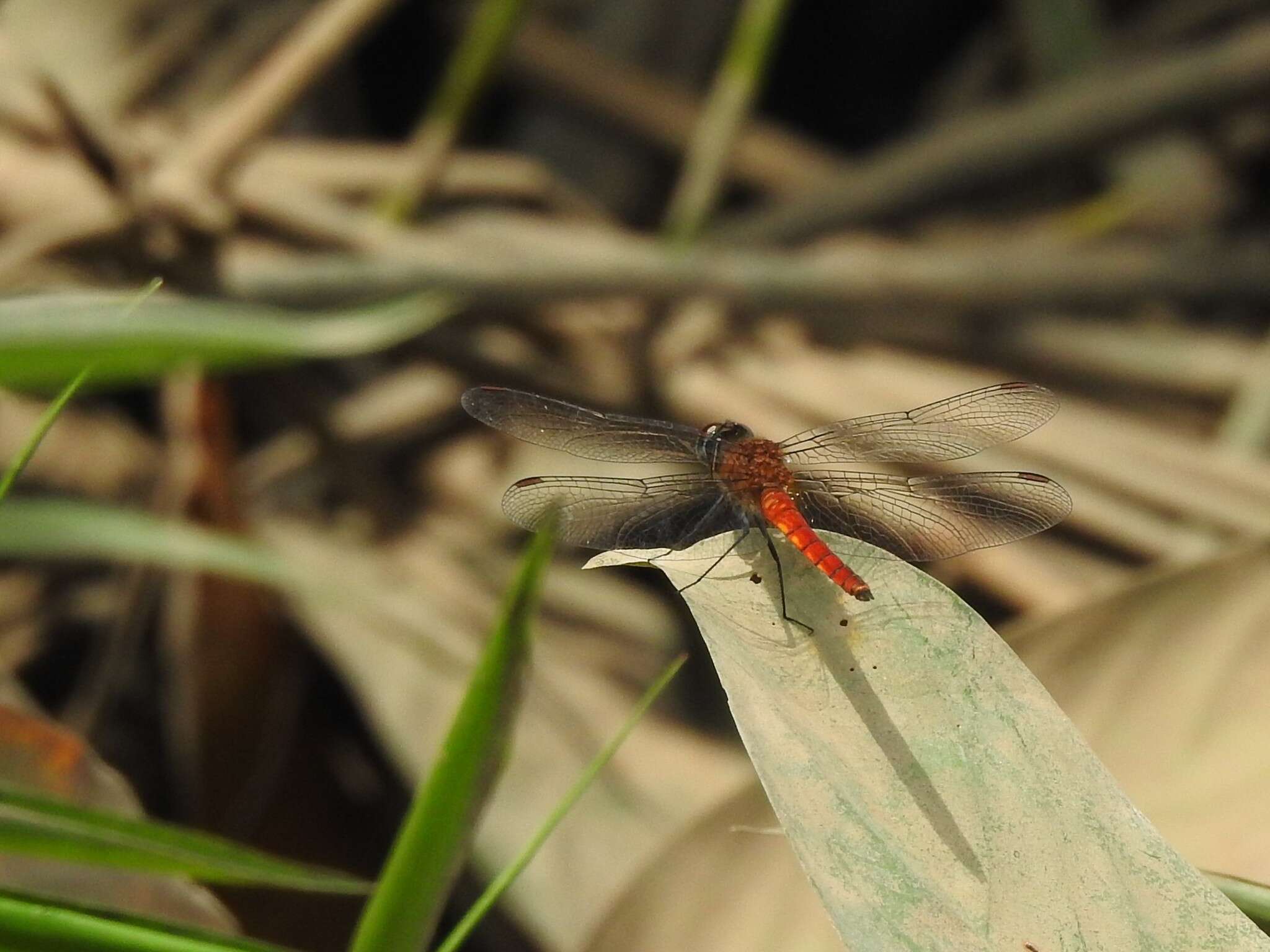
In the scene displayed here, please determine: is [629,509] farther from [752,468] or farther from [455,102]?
[455,102]

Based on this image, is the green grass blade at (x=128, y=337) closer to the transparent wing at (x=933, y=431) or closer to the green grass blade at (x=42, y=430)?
the green grass blade at (x=42, y=430)

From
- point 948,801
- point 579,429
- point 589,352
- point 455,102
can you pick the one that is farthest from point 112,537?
point 455,102

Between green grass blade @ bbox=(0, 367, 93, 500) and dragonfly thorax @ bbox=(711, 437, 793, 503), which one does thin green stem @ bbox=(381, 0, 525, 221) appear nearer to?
dragonfly thorax @ bbox=(711, 437, 793, 503)

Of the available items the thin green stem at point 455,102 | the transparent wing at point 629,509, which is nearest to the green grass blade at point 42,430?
the transparent wing at point 629,509

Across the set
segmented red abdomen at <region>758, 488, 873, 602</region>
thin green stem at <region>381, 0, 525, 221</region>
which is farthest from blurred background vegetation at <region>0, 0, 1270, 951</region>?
segmented red abdomen at <region>758, 488, 873, 602</region>

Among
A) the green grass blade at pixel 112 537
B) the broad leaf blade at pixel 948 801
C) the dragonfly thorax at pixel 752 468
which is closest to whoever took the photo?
the broad leaf blade at pixel 948 801

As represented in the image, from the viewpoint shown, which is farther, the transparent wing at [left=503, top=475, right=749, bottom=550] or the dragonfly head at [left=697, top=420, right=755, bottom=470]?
the dragonfly head at [left=697, top=420, right=755, bottom=470]

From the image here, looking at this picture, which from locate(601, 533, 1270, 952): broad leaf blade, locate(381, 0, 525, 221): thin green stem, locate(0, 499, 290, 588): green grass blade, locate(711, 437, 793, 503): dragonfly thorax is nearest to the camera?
locate(601, 533, 1270, 952): broad leaf blade
